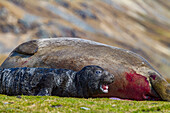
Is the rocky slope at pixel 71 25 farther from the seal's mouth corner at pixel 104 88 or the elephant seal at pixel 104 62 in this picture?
the seal's mouth corner at pixel 104 88

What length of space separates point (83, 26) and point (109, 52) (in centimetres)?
12707

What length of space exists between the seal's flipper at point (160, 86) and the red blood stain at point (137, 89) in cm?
30

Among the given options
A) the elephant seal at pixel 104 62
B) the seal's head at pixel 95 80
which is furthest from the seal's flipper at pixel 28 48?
the seal's head at pixel 95 80

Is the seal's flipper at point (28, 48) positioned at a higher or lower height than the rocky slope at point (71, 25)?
lower

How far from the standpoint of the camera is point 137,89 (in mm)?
12539

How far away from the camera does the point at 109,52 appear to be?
46.1ft

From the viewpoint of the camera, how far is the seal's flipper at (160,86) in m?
12.2

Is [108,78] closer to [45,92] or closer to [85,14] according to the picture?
[45,92]

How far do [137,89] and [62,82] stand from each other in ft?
10.9

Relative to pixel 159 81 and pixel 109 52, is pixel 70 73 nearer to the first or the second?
pixel 109 52

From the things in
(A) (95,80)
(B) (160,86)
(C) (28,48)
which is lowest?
(B) (160,86)

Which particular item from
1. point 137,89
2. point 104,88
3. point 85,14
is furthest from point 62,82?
point 85,14

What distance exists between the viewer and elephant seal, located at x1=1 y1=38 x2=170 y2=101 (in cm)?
1252

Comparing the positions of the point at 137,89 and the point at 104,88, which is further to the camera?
the point at 137,89
